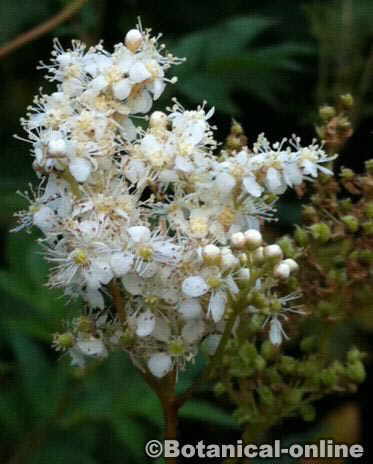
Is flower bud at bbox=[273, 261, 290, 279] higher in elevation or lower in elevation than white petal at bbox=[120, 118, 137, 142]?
lower

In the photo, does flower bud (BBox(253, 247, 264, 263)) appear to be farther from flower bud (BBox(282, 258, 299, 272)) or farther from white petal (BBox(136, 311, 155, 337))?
white petal (BBox(136, 311, 155, 337))

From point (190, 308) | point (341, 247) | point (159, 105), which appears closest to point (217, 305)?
point (190, 308)

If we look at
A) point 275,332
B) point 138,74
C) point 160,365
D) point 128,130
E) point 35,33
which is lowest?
point 160,365

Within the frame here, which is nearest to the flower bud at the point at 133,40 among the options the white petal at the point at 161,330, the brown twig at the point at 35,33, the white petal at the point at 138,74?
the white petal at the point at 138,74

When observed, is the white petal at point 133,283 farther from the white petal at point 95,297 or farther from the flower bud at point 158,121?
the flower bud at point 158,121

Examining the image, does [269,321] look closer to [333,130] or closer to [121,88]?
[333,130]

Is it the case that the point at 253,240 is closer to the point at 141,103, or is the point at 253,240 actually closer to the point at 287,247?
the point at 287,247

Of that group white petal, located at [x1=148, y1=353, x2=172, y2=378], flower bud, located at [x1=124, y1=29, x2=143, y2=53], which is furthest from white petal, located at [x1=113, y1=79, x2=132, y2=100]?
white petal, located at [x1=148, y1=353, x2=172, y2=378]
